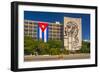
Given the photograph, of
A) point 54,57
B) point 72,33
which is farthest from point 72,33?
point 54,57

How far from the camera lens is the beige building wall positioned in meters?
1.57

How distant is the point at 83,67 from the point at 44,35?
33 cm

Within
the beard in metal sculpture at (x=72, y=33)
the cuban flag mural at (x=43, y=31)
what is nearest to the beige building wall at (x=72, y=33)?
the beard in metal sculpture at (x=72, y=33)

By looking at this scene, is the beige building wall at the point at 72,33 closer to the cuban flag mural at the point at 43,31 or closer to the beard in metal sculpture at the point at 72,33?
the beard in metal sculpture at the point at 72,33

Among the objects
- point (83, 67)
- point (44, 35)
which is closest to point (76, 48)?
point (83, 67)

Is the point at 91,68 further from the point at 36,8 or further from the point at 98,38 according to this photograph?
the point at 36,8

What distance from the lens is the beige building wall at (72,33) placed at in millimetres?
1571

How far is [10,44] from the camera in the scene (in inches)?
56.3

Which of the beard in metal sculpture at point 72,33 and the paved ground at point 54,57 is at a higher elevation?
the beard in metal sculpture at point 72,33

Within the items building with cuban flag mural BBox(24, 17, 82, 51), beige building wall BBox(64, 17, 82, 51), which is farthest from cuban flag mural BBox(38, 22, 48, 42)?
beige building wall BBox(64, 17, 82, 51)

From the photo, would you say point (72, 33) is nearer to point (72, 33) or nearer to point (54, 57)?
point (72, 33)

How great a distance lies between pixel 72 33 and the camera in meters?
1.59

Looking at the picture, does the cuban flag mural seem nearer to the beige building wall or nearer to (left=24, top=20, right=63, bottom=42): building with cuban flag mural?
(left=24, top=20, right=63, bottom=42): building with cuban flag mural

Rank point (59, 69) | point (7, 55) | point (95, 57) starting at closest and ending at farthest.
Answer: point (7, 55) < point (59, 69) < point (95, 57)
